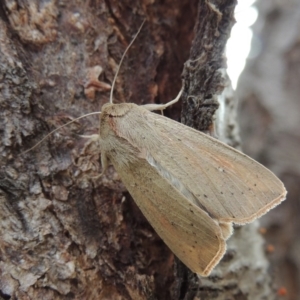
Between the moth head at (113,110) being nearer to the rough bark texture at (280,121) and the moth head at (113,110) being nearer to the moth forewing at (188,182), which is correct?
the moth forewing at (188,182)

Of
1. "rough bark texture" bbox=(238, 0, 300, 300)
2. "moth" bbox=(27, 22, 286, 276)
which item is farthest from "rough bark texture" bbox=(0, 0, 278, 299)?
"rough bark texture" bbox=(238, 0, 300, 300)

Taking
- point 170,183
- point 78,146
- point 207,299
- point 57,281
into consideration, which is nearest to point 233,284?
point 207,299

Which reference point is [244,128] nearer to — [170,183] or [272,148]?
[272,148]

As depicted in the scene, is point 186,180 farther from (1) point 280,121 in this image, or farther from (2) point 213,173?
(1) point 280,121

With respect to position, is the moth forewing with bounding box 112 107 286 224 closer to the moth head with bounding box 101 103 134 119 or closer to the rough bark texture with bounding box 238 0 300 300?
the moth head with bounding box 101 103 134 119

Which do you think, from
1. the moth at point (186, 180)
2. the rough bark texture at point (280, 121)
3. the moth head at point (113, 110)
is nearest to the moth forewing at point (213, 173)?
the moth at point (186, 180)

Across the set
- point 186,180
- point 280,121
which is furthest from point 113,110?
point 280,121

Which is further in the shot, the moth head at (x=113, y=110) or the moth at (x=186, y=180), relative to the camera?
the moth head at (x=113, y=110)
